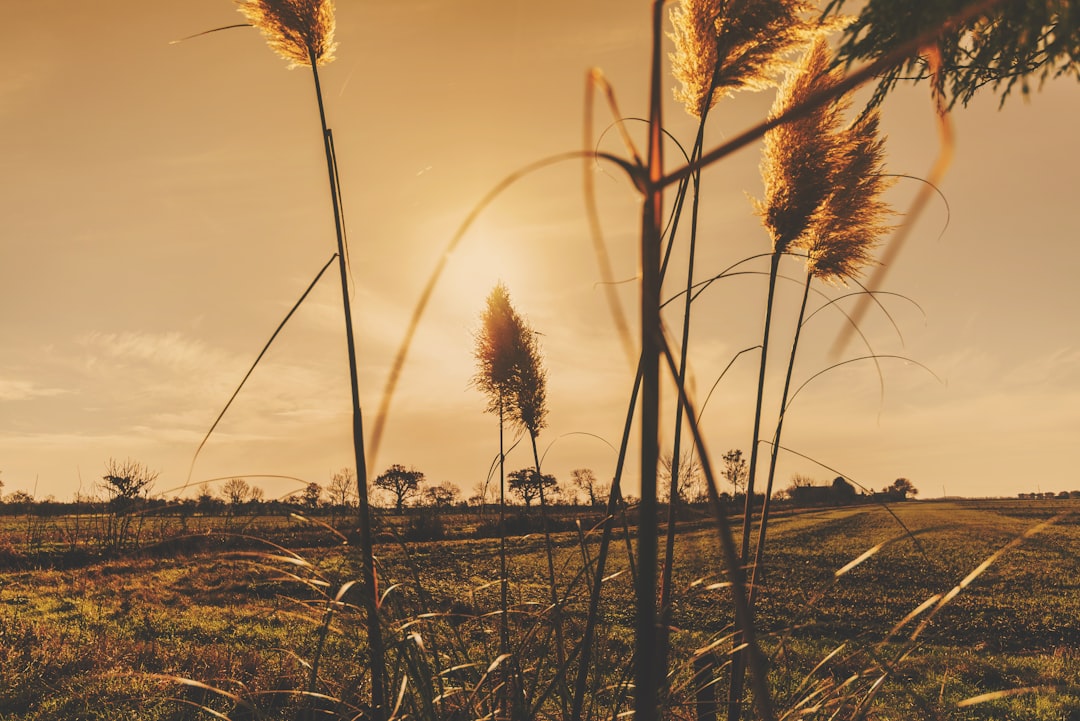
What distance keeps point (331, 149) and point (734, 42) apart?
4.82 ft

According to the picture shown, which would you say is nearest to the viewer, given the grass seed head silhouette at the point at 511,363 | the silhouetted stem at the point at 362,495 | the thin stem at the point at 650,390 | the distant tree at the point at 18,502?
the thin stem at the point at 650,390

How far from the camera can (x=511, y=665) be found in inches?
84.9

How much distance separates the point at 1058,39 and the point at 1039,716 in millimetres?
9922

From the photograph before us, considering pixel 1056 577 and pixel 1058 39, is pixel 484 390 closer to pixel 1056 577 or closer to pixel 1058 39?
pixel 1058 39

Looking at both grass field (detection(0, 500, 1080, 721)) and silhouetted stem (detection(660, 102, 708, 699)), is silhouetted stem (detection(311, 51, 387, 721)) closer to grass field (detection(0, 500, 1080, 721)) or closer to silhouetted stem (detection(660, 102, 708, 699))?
grass field (detection(0, 500, 1080, 721))

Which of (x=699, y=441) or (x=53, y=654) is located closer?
(x=699, y=441)

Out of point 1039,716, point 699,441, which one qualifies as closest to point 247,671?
point 699,441

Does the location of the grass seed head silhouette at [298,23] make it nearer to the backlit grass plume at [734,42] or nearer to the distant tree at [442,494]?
the backlit grass plume at [734,42]

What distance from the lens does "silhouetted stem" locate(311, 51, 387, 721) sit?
→ 5.57ft

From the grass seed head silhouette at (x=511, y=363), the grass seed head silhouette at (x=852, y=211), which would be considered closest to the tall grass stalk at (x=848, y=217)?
the grass seed head silhouette at (x=852, y=211)

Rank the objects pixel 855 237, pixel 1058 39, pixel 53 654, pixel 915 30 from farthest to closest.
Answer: pixel 53 654 < pixel 855 237 < pixel 915 30 < pixel 1058 39

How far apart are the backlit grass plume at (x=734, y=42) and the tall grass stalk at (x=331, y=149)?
1.28 meters

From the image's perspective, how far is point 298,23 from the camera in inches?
82.4

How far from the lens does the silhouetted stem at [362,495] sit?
170 cm
